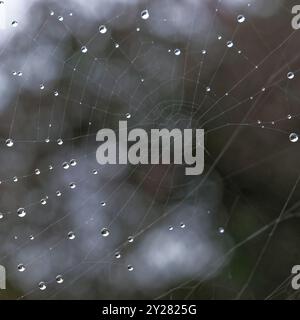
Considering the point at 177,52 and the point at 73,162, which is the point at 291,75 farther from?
the point at 73,162

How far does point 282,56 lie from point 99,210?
1.99ft

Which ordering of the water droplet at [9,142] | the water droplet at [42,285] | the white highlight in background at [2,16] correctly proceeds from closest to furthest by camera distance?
the white highlight in background at [2,16] → the water droplet at [42,285] → the water droplet at [9,142]

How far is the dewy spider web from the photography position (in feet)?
4.41

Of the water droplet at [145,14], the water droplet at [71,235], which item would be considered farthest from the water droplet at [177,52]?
the water droplet at [71,235]

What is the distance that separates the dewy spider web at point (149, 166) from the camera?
1.34m

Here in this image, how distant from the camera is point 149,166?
1.39 metres

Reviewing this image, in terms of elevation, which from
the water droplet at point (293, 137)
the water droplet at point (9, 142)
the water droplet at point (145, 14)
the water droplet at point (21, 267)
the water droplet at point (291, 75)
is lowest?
the water droplet at point (21, 267)

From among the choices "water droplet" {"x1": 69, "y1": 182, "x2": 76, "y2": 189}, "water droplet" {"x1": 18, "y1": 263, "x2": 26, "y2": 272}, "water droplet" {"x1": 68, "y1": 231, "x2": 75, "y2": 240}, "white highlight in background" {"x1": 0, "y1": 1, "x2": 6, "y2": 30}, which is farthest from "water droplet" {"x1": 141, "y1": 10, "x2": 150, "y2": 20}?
"water droplet" {"x1": 18, "y1": 263, "x2": 26, "y2": 272}

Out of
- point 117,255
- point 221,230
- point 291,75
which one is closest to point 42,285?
point 117,255

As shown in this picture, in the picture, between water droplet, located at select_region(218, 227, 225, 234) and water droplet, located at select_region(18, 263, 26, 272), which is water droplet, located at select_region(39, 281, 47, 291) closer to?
water droplet, located at select_region(18, 263, 26, 272)

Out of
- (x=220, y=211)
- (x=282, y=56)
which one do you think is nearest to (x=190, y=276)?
(x=220, y=211)

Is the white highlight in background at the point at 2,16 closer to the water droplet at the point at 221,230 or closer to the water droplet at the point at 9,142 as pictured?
the water droplet at the point at 9,142

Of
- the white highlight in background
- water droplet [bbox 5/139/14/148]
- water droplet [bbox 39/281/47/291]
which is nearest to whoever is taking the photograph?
the white highlight in background

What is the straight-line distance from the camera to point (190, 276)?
1322 millimetres
